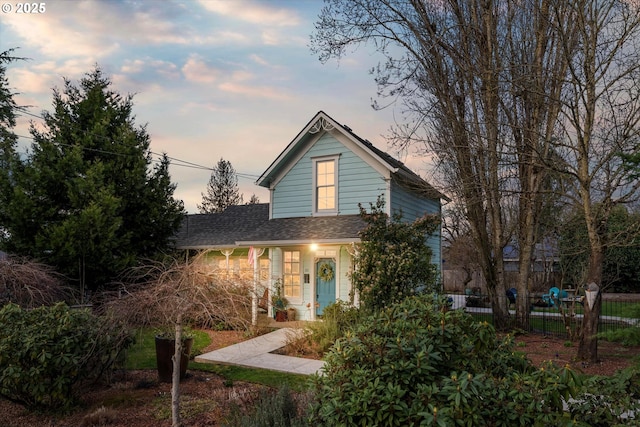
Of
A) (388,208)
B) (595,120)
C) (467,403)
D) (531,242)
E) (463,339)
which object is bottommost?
(467,403)

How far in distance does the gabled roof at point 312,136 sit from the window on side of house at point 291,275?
3.11 meters

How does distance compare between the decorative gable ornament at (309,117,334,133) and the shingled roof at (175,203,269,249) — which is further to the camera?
the shingled roof at (175,203,269,249)

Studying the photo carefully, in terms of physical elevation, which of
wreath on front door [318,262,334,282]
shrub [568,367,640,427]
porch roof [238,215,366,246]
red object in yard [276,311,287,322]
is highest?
porch roof [238,215,366,246]

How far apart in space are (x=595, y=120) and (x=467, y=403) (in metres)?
8.81

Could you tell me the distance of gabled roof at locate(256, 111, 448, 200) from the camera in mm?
13828

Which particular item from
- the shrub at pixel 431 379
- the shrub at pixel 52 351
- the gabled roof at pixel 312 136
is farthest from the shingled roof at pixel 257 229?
the shrub at pixel 431 379

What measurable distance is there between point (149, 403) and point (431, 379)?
4982 mm

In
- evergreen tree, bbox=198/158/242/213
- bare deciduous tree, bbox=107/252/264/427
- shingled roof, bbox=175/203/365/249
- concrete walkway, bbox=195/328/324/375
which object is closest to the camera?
bare deciduous tree, bbox=107/252/264/427

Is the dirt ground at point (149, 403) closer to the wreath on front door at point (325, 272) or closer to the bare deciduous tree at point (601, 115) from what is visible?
the bare deciduous tree at point (601, 115)

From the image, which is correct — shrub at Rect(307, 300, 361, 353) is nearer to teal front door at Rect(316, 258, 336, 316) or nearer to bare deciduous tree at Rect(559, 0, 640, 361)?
teal front door at Rect(316, 258, 336, 316)

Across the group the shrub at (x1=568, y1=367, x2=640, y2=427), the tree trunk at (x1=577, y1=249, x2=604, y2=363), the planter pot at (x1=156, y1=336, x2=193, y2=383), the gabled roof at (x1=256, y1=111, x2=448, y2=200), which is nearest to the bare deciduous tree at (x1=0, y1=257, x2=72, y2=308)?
the planter pot at (x1=156, y1=336, x2=193, y2=383)

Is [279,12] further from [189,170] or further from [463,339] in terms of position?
[189,170]

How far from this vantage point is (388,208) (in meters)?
13.7

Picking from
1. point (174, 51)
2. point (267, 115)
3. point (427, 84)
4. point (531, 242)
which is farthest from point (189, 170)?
point (531, 242)
